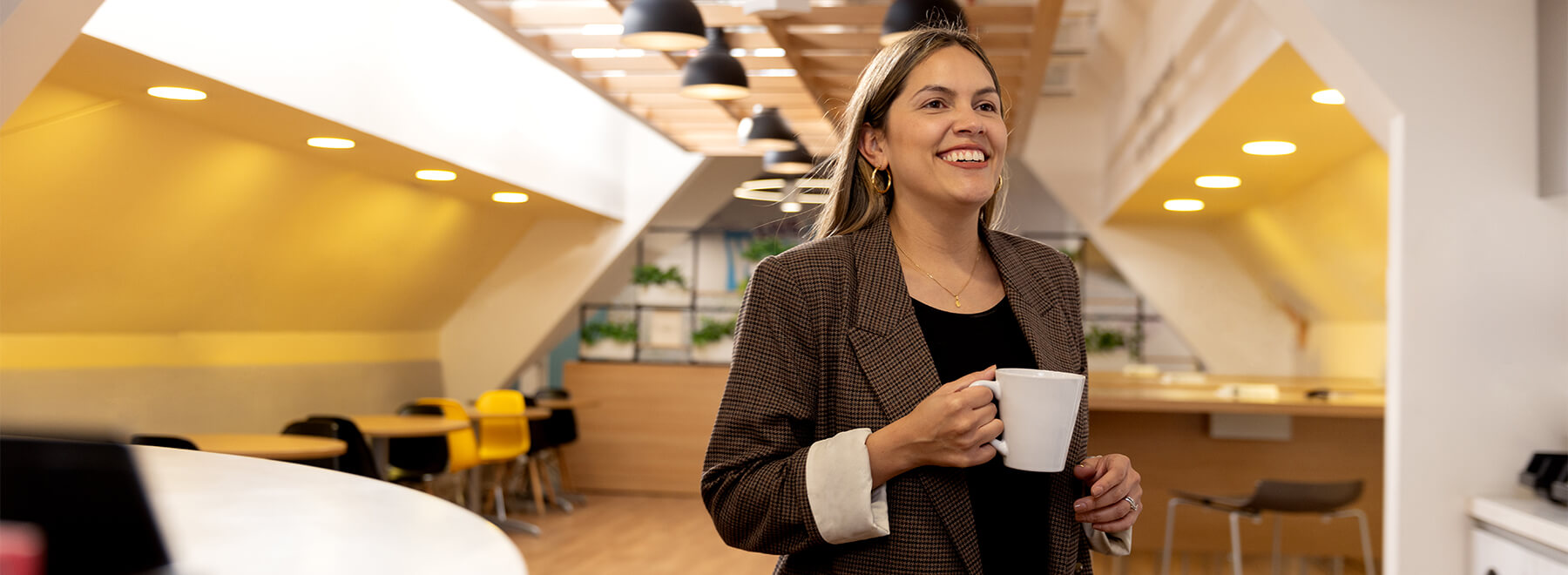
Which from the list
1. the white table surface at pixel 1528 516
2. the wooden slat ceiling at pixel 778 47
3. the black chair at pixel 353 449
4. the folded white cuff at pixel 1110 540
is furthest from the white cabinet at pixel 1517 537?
the black chair at pixel 353 449

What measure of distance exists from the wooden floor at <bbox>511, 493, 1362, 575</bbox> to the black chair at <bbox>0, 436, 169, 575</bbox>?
13.9ft

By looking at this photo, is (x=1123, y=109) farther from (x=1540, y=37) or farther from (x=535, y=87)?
(x=1540, y=37)

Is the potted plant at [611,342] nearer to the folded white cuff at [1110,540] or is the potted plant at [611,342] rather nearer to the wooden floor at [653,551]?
the wooden floor at [653,551]

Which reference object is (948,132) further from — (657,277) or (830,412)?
(657,277)

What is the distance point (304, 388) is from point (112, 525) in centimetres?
723

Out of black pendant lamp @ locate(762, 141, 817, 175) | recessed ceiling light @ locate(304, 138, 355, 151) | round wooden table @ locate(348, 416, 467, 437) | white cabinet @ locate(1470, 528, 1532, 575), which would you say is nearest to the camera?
white cabinet @ locate(1470, 528, 1532, 575)

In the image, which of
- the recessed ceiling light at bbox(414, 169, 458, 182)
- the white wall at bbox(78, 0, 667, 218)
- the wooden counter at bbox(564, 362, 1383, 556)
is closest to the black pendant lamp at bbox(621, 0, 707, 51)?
the white wall at bbox(78, 0, 667, 218)

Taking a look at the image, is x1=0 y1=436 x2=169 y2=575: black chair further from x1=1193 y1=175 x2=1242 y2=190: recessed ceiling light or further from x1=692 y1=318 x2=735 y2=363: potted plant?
x1=692 y1=318 x2=735 y2=363: potted plant

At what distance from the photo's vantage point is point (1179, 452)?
16.9 feet

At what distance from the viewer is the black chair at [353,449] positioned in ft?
18.2

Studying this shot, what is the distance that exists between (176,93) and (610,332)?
5157 millimetres

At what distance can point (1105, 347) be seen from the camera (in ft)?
31.9

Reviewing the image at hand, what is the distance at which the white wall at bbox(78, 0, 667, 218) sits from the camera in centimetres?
395

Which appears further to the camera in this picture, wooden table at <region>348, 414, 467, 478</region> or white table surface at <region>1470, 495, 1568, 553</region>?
wooden table at <region>348, 414, 467, 478</region>
